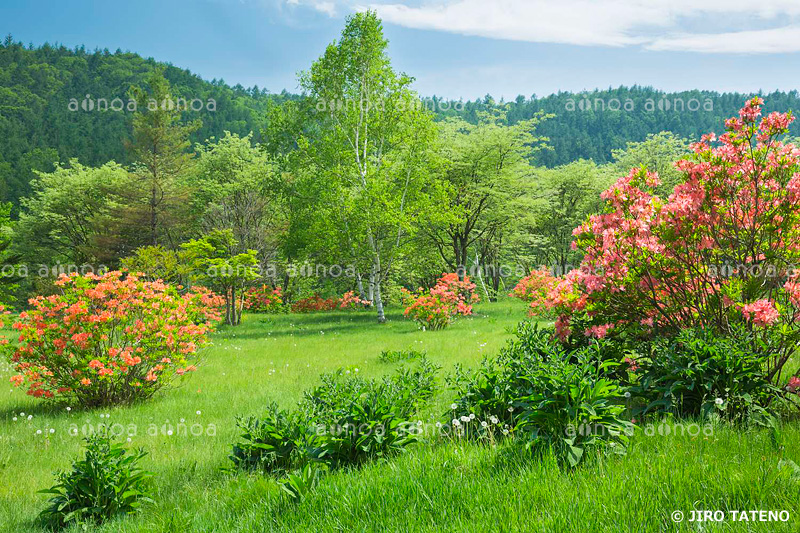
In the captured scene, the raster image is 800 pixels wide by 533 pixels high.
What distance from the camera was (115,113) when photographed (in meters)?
83.2

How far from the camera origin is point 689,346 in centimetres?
429

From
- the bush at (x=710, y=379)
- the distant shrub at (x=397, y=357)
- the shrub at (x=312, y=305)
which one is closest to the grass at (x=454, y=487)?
the bush at (x=710, y=379)

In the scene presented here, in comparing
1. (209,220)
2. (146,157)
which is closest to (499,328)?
(209,220)

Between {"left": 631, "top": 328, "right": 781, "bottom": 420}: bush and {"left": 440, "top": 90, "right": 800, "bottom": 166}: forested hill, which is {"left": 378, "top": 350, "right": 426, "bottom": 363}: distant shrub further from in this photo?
{"left": 440, "top": 90, "right": 800, "bottom": 166}: forested hill

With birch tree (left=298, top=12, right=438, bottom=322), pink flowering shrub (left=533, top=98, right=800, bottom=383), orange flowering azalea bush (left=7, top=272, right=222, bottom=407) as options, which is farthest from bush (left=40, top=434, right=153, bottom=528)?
birch tree (left=298, top=12, right=438, bottom=322)

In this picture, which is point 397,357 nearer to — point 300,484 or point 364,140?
point 300,484

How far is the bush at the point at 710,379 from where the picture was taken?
411cm

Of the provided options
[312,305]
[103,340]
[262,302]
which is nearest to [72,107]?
[262,302]

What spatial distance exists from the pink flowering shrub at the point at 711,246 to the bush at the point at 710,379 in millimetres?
352

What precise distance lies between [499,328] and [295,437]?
11.9 meters

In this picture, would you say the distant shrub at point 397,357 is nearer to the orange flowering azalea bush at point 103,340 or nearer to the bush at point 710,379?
the orange flowering azalea bush at point 103,340

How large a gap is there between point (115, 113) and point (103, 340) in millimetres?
92522

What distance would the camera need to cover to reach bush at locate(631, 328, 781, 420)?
411cm

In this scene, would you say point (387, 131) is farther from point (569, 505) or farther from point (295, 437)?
point (569, 505)
